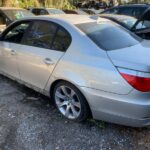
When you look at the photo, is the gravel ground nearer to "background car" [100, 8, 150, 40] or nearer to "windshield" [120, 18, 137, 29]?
"background car" [100, 8, 150, 40]

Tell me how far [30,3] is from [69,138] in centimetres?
1923

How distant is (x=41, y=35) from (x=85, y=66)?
1204 millimetres

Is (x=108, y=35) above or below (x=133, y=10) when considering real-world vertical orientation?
above

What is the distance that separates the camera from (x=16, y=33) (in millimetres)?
5094

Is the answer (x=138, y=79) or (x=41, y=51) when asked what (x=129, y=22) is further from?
(x=138, y=79)

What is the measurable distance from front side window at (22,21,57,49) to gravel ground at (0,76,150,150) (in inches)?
41.1

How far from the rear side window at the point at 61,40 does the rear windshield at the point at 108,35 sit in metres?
0.23

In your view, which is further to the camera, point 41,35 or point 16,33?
point 16,33

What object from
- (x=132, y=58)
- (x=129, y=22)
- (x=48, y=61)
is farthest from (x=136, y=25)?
(x=132, y=58)

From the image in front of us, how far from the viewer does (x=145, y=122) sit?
3.43m

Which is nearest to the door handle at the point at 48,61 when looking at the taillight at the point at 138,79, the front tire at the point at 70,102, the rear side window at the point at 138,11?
the front tire at the point at 70,102

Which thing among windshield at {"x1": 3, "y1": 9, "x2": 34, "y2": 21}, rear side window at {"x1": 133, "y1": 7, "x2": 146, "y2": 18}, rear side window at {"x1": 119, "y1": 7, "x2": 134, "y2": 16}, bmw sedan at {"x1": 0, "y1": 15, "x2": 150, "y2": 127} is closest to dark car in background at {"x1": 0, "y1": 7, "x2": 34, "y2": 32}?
windshield at {"x1": 3, "y1": 9, "x2": 34, "y2": 21}

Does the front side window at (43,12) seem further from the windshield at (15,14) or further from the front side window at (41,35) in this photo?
the front side window at (41,35)

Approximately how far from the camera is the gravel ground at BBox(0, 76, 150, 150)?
140 inches
